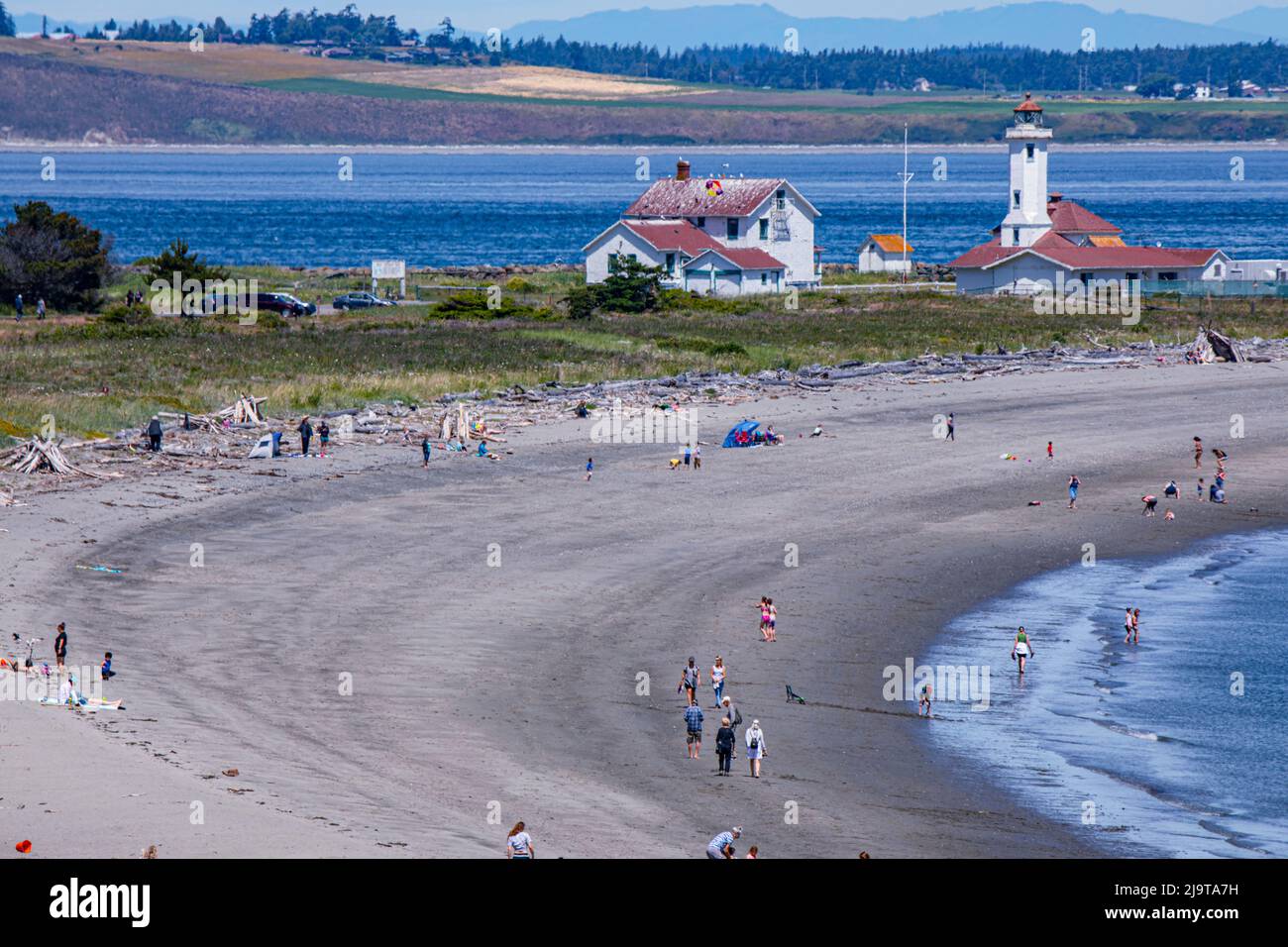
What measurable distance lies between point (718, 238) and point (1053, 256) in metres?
16.9

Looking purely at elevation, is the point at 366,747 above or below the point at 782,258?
below

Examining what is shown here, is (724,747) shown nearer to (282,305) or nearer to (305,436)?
(305,436)

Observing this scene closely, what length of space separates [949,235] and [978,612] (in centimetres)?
13292

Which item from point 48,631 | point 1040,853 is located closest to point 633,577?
point 48,631

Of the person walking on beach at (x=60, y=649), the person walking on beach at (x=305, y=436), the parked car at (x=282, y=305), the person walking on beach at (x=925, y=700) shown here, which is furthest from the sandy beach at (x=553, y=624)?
the parked car at (x=282, y=305)

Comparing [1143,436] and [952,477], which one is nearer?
[952,477]

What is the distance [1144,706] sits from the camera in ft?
84.2

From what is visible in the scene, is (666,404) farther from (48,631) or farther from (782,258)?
(782,258)

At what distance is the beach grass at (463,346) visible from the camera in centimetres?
5009

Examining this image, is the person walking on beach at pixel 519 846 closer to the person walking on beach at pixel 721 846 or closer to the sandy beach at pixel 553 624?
the sandy beach at pixel 553 624

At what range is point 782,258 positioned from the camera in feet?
300

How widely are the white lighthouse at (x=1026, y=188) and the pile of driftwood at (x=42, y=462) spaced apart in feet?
212

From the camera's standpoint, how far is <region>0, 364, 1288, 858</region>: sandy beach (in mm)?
19266

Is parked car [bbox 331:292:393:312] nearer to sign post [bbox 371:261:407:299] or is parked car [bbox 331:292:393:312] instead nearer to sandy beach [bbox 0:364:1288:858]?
sign post [bbox 371:261:407:299]
